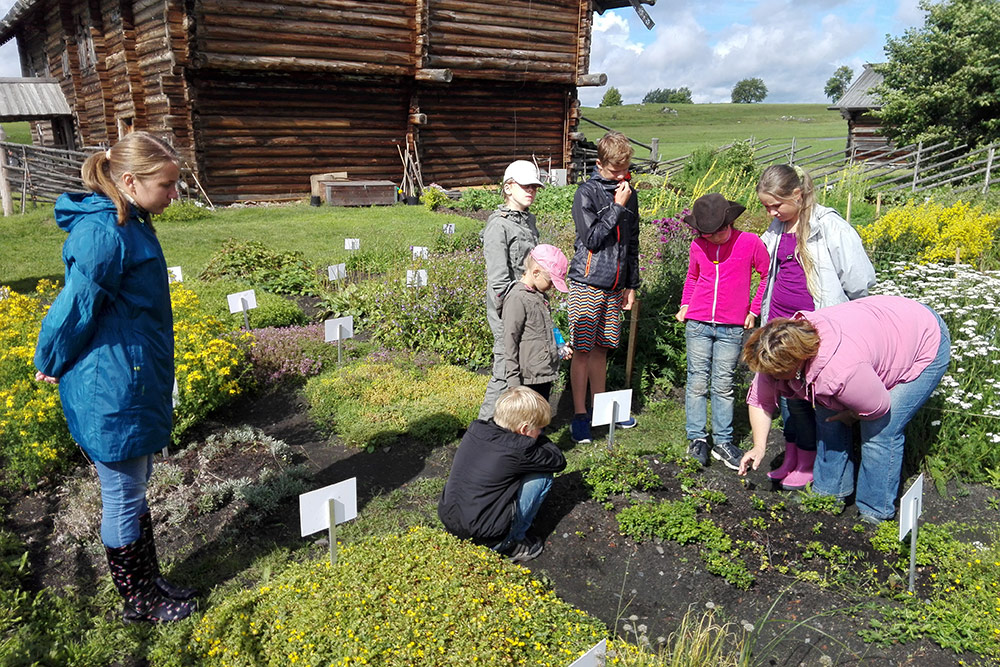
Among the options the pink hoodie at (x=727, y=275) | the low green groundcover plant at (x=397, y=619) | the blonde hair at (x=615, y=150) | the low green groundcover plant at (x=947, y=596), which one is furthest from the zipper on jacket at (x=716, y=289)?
the low green groundcover plant at (x=397, y=619)

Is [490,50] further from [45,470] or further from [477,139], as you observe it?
[45,470]

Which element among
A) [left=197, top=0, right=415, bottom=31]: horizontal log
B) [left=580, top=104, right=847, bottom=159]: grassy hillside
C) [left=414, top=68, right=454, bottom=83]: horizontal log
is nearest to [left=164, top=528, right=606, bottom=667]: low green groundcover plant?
[left=197, top=0, right=415, bottom=31]: horizontal log

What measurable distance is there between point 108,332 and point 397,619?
1613 millimetres

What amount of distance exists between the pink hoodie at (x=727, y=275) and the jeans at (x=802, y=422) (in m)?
0.58

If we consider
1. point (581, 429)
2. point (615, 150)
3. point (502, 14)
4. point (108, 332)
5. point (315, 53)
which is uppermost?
point (502, 14)

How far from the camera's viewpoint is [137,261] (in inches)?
107

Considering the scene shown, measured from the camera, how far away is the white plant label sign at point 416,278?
6.19 m

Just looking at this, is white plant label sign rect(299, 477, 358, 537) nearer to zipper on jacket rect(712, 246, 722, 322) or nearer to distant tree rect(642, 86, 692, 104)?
zipper on jacket rect(712, 246, 722, 322)

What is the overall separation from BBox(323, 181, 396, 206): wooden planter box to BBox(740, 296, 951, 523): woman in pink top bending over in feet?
41.2

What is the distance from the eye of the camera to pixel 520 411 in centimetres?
331

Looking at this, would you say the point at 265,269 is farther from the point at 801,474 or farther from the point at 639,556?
the point at 801,474

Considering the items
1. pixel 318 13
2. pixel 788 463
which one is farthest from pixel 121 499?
pixel 318 13

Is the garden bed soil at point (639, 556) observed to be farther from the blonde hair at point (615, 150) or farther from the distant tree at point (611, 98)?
the distant tree at point (611, 98)

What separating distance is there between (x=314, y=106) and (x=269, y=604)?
45.8 feet
